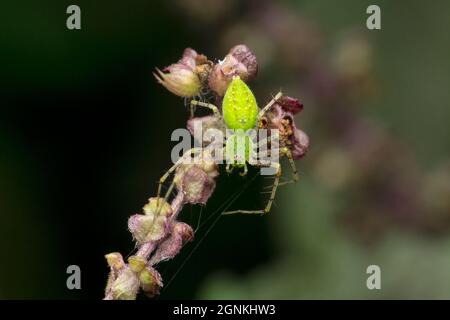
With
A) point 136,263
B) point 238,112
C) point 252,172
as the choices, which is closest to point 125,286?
point 136,263

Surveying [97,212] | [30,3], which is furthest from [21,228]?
[30,3]

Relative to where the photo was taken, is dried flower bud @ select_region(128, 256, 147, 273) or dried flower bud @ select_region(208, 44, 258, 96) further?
dried flower bud @ select_region(208, 44, 258, 96)

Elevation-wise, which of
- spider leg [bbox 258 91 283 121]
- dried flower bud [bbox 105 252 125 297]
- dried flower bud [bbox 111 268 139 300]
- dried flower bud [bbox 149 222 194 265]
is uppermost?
spider leg [bbox 258 91 283 121]

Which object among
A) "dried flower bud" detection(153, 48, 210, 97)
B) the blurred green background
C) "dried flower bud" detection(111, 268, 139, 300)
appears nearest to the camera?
"dried flower bud" detection(111, 268, 139, 300)

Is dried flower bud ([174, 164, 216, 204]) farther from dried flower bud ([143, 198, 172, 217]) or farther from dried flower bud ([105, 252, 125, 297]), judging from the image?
dried flower bud ([105, 252, 125, 297])

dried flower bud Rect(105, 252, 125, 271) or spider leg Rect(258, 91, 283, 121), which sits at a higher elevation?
spider leg Rect(258, 91, 283, 121)

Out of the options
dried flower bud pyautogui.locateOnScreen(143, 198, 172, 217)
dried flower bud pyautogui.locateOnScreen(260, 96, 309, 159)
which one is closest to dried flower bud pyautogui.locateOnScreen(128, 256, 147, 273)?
dried flower bud pyautogui.locateOnScreen(143, 198, 172, 217)

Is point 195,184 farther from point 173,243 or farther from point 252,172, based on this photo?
point 252,172
